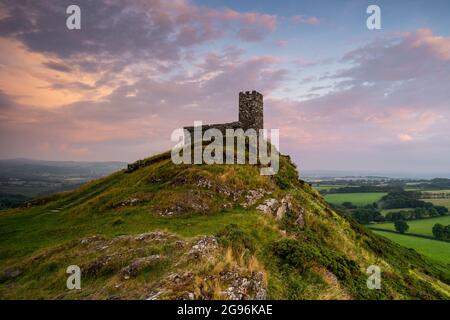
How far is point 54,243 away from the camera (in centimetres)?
2153

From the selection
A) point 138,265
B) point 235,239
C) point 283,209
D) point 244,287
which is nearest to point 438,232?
point 283,209

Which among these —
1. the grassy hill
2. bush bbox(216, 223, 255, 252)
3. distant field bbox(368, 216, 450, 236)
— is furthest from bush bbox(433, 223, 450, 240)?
bush bbox(216, 223, 255, 252)

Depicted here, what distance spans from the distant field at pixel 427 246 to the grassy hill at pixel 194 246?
5288 centimetres

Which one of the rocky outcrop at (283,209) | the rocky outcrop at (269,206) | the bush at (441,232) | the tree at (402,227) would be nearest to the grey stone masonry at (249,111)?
the rocky outcrop at (283,209)

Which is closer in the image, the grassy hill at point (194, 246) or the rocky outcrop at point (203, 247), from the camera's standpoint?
the grassy hill at point (194, 246)

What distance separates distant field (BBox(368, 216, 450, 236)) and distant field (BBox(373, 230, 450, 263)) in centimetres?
995

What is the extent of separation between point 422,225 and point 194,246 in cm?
12438

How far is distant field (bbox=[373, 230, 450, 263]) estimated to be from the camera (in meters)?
70.0

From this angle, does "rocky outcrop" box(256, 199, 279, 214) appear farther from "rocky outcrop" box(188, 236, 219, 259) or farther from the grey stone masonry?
the grey stone masonry

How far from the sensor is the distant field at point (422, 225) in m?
99.6

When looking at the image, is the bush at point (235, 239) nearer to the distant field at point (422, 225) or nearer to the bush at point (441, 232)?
the bush at point (441, 232)
